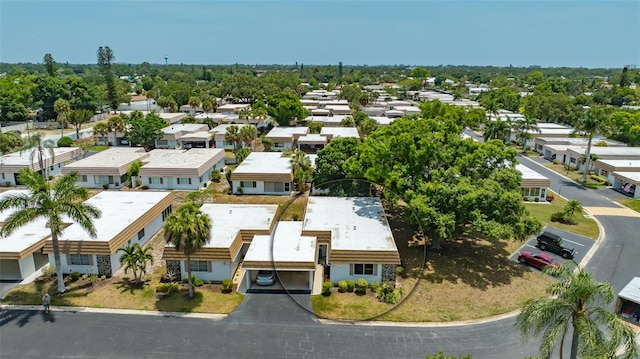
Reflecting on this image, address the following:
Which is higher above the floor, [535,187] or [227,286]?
[535,187]

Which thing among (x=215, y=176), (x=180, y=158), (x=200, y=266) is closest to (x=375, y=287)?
(x=200, y=266)

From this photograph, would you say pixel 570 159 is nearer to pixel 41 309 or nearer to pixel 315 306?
pixel 315 306

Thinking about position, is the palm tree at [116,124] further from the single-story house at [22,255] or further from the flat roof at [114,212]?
the single-story house at [22,255]

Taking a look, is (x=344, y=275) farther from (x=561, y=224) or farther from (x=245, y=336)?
(x=561, y=224)

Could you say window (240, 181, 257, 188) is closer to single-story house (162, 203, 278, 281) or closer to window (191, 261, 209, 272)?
single-story house (162, 203, 278, 281)

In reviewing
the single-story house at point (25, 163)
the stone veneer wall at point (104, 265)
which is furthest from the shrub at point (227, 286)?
the single-story house at point (25, 163)

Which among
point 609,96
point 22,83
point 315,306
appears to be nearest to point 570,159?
point 315,306
